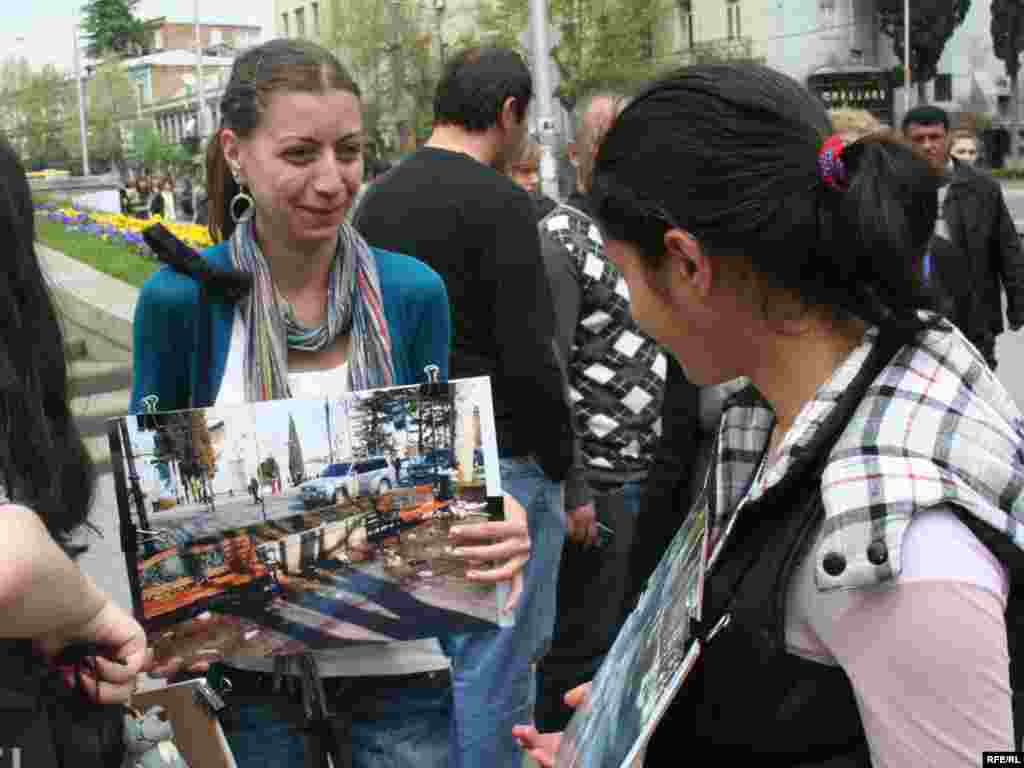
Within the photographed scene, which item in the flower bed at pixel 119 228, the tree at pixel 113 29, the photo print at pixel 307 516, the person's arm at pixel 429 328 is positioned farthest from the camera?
the tree at pixel 113 29

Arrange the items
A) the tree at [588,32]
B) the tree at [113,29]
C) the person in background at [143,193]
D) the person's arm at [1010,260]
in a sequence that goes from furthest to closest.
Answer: the tree at [113,29] → the tree at [588,32] → the person in background at [143,193] → the person's arm at [1010,260]

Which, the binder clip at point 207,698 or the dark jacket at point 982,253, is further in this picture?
the dark jacket at point 982,253

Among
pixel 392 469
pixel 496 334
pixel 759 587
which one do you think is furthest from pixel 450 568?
pixel 496 334

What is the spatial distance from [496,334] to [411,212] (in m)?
0.39

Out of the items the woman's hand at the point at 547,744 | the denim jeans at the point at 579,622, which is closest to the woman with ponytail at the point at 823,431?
the woman's hand at the point at 547,744

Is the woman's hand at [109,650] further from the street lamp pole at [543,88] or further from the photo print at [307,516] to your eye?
the street lamp pole at [543,88]

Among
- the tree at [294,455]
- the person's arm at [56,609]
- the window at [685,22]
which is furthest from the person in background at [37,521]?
the window at [685,22]

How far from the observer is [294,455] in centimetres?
194

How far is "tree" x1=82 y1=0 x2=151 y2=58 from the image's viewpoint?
4205 inches

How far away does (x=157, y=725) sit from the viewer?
159cm

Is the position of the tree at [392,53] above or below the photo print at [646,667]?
above

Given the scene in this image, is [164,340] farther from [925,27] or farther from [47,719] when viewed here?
[925,27]

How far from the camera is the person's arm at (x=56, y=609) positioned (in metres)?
1.28

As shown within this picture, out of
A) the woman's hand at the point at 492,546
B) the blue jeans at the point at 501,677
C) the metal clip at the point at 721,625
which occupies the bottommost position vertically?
the blue jeans at the point at 501,677
